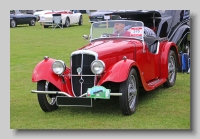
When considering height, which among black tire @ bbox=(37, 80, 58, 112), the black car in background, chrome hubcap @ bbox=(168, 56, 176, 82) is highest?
the black car in background

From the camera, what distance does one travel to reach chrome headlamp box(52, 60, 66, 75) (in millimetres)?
6777

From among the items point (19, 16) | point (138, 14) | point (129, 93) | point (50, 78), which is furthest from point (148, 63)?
point (19, 16)

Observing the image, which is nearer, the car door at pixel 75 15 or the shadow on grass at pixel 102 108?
the shadow on grass at pixel 102 108

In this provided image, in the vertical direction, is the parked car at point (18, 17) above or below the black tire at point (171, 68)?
above

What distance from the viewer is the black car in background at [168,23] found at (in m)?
10.2

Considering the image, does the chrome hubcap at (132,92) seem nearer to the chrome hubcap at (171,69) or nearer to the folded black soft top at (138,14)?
the chrome hubcap at (171,69)

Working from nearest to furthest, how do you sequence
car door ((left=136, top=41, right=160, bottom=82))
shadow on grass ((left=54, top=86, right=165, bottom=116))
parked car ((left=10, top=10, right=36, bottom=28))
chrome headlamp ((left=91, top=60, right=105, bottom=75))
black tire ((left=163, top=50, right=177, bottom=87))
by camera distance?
1. chrome headlamp ((left=91, top=60, right=105, bottom=75))
2. shadow on grass ((left=54, top=86, right=165, bottom=116))
3. parked car ((left=10, top=10, right=36, bottom=28))
4. car door ((left=136, top=41, right=160, bottom=82))
5. black tire ((left=163, top=50, right=177, bottom=87))

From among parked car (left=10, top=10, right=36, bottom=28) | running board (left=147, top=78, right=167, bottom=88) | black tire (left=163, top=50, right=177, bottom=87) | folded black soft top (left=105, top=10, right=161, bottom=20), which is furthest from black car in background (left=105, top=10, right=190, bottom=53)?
running board (left=147, top=78, right=167, bottom=88)

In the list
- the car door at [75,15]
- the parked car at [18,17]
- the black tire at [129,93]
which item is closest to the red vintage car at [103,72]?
the black tire at [129,93]

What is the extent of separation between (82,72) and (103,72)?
388 mm

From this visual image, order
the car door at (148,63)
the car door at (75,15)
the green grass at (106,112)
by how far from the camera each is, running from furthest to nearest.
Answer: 1. the car door at (75,15)
2. the car door at (148,63)
3. the green grass at (106,112)

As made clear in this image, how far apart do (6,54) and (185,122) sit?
2.94m

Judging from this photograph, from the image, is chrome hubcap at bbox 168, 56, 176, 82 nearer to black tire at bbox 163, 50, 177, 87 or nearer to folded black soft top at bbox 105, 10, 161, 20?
black tire at bbox 163, 50, 177, 87

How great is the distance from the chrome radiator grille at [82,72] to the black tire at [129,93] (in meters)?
0.59
